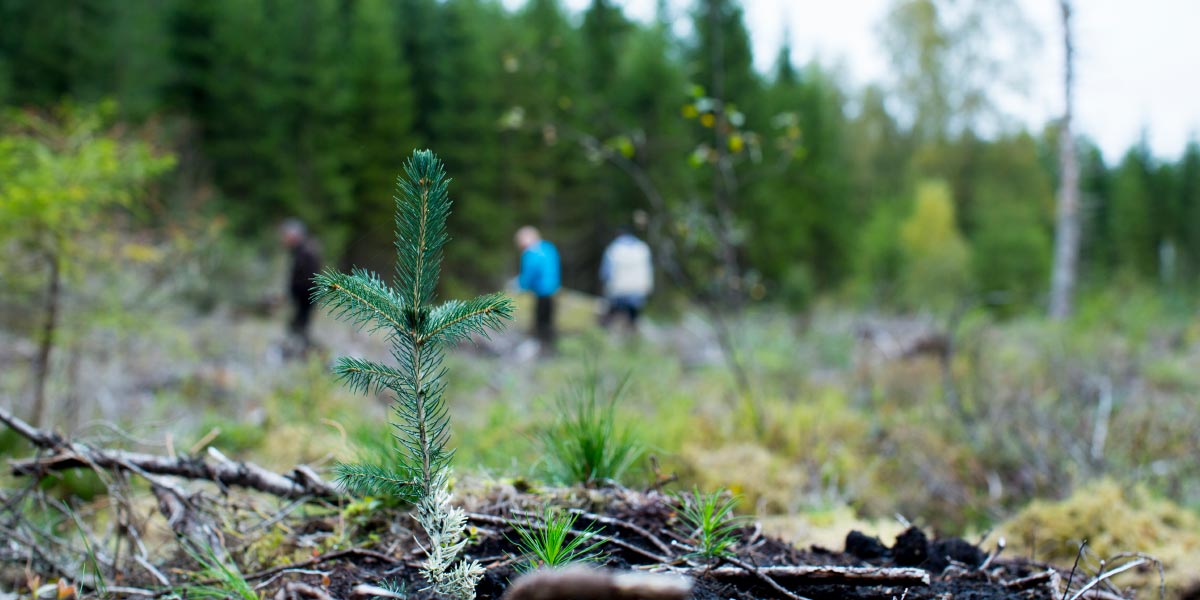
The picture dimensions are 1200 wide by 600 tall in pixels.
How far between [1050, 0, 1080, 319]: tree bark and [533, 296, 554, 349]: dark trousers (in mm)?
8660

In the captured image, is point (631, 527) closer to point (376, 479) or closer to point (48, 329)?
point (376, 479)

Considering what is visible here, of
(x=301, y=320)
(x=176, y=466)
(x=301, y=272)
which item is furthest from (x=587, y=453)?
(x=301, y=320)

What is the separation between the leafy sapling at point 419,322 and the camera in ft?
4.39

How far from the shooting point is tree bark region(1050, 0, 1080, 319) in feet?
39.4

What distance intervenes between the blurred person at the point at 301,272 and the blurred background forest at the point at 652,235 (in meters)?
0.67

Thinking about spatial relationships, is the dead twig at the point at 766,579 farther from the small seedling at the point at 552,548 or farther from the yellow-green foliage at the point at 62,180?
the yellow-green foliage at the point at 62,180

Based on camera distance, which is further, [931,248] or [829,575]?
[931,248]

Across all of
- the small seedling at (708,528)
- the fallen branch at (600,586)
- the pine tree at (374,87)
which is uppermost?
the pine tree at (374,87)

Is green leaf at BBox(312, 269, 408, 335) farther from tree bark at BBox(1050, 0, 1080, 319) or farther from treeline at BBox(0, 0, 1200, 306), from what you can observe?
treeline at BBox(0, 0, 1200, 306)

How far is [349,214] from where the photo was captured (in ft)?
65.6

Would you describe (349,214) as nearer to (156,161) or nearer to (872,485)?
(156,161)

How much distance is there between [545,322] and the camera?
11906mm

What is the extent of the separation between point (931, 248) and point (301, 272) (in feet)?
76.6

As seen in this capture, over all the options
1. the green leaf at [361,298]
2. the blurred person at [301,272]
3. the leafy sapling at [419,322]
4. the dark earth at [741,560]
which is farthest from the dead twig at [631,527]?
the blurred person at [301,272]
